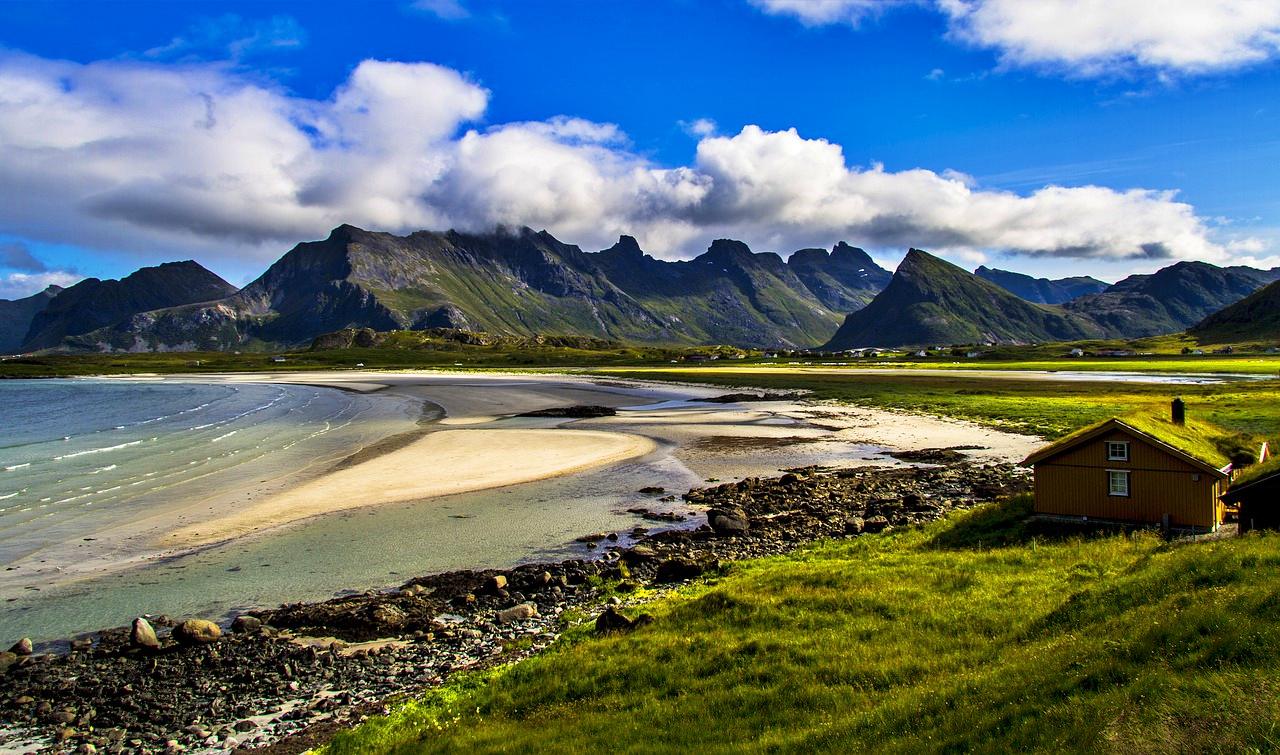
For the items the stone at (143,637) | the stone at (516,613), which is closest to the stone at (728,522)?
the stone at (516,613)

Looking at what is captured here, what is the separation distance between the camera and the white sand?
3881 cm

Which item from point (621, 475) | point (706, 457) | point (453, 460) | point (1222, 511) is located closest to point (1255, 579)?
point (1222, 511)

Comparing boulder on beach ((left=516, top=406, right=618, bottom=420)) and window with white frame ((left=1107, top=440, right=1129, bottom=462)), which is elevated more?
window with white frame ((left=1107, top=440, right=1129, bottom=462))

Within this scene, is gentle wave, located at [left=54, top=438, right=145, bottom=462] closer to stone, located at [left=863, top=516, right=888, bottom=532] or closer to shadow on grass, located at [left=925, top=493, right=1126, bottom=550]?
stone, located at [left=863, top=516, right=888, bottom=532]

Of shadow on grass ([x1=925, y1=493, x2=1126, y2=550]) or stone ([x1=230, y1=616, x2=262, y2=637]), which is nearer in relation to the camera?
stone ([x1=230, y1=616, x2=262, y2=637])

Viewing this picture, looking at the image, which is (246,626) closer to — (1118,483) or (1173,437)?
(1118,483)

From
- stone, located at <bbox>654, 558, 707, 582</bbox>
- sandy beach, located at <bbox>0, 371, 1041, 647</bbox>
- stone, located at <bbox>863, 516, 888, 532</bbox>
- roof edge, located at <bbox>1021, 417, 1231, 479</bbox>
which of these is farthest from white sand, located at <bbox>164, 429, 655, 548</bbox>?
roof edge, located at <bbox>1021, 417, 1231, 479</bbox>

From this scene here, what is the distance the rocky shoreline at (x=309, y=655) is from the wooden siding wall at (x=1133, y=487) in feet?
28.0

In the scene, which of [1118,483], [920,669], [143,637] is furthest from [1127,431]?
[143,637]

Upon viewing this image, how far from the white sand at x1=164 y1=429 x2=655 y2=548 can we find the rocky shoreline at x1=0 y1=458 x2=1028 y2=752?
1430 cm

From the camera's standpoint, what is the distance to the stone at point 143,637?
21328 mm

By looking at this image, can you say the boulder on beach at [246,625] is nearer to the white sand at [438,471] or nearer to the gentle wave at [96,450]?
the white sand at [438,471]

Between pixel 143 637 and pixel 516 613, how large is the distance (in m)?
11.7

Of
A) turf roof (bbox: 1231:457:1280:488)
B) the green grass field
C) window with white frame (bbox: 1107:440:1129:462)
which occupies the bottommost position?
the green grass field
